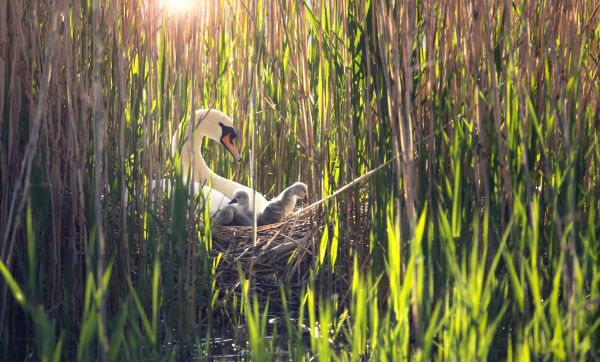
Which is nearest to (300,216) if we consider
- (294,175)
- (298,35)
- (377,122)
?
(294,175)

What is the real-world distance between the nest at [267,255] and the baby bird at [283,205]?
0.11 metres

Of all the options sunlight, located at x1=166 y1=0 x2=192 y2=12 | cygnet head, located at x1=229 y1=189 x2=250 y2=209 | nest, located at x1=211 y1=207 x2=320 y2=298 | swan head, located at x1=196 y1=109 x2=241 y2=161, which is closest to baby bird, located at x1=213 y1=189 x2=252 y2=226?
cygnet head, located at x1=229 y1=189 x2=250 y2=209

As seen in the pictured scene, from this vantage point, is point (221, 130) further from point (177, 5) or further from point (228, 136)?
point (177, 5)

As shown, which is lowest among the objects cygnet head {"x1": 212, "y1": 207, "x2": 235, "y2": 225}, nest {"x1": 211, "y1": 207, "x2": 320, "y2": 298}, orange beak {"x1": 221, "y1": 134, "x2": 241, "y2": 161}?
nest {"x1": 211, "y1": 207, "x2": 320, "y2": 298}

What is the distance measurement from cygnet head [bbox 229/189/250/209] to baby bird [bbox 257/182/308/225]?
10cm

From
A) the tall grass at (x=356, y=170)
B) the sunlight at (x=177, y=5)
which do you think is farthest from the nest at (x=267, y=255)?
the sunlight at (x=177, y=5)

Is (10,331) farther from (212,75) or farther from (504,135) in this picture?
(212,75)

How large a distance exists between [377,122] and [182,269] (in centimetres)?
74

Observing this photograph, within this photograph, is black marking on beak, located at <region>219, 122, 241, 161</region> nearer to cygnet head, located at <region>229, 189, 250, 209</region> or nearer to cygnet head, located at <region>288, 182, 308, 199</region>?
cygnet head, located at <region>229, 189, 250, 209</region>

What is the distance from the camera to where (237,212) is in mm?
4648

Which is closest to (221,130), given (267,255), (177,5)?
(267,255)

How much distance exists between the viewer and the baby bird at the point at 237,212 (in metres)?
4.56

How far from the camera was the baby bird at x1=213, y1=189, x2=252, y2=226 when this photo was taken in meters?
4.56

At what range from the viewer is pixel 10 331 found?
287 cm
